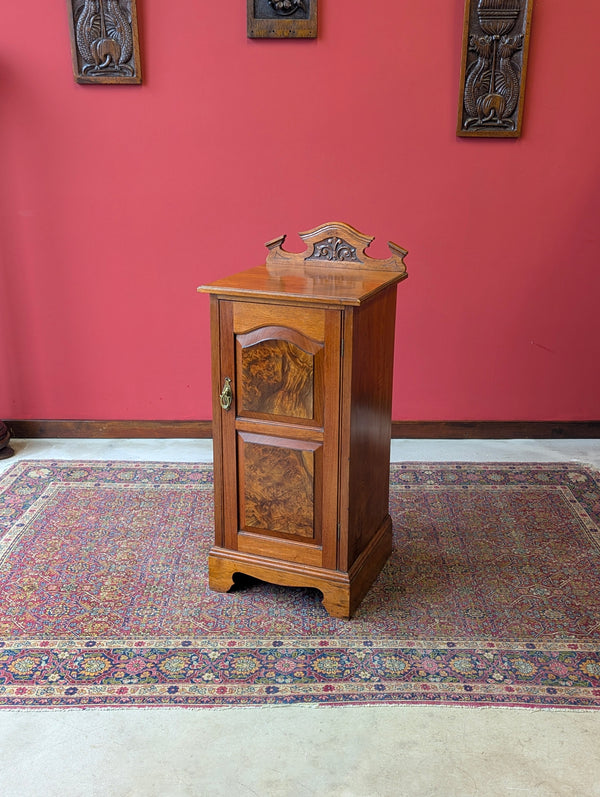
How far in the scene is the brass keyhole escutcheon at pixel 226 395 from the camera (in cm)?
254

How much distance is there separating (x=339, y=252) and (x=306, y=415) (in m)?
0.64

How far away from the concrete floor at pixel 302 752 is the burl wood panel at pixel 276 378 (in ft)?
2.90

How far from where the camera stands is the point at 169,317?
397 cm

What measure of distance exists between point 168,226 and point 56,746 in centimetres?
250

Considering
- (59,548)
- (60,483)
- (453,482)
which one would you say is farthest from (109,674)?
(453,482)

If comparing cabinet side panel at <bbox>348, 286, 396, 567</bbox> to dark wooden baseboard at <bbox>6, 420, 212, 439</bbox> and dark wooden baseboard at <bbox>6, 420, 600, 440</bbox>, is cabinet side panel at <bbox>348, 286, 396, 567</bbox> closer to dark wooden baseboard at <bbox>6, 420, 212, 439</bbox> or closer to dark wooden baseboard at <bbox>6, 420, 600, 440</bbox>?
dark wooden baseboard at <bbox>6, 420, 600, 440</bbox>

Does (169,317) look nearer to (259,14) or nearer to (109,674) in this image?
(259,14)

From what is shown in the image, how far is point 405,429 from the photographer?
4094 mm

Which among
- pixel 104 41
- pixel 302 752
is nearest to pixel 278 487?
pixel 302 752

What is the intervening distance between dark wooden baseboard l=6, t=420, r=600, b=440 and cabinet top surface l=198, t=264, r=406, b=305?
4.90ft

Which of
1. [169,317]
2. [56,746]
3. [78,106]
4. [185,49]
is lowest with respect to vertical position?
[56,746]

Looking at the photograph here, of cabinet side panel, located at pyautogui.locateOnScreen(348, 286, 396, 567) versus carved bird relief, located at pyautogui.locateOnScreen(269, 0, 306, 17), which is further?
carved bird relief, located at pyautogui.locateOnScreen(269, 0, 306, 17)

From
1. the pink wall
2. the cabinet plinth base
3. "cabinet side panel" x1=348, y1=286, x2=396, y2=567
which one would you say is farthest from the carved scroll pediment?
the pink wall

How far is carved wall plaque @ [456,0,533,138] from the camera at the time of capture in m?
3.52
